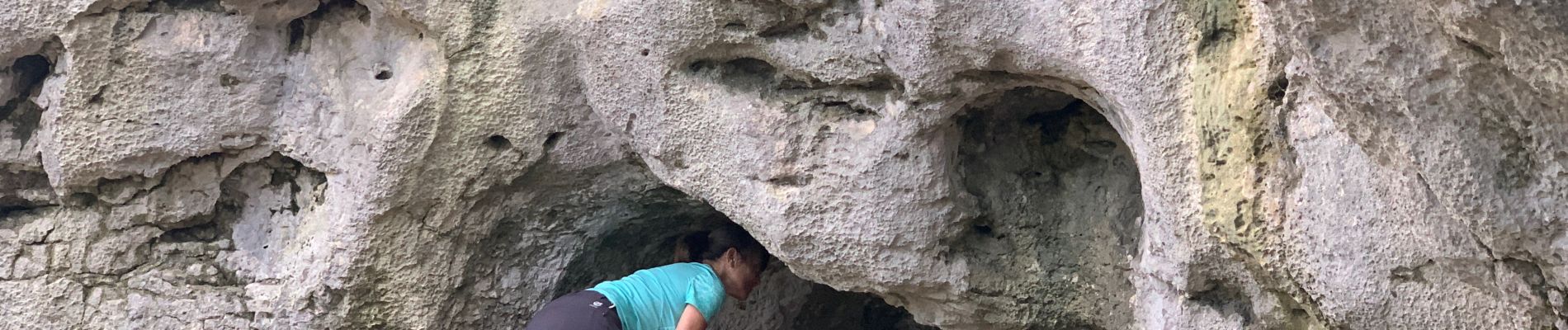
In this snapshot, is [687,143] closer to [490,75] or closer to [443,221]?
[490,75]

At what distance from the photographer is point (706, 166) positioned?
61.5 inches

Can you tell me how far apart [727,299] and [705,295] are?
1.22 feet

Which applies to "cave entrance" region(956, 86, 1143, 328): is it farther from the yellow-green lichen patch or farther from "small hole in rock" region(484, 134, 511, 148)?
"small hole in rock" region(484, 134, 511, 148)

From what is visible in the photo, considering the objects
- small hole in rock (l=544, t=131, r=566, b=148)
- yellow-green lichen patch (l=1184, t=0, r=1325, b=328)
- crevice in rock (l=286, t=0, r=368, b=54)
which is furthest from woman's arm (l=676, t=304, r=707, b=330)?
yellow-green lichen patch (l=1184, t=0, r=1325, b=328)

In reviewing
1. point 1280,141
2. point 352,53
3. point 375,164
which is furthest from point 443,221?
point 1280,141

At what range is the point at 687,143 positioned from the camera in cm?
156

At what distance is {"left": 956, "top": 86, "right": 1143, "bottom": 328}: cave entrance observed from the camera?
1542mm

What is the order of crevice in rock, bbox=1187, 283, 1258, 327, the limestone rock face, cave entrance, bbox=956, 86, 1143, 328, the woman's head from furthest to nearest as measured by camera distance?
the woman's head → cave entrance, bbox=956, 86, 1143, 328 → crevice in rock, bbox=1187, 283, 1258, 327 → the limestone rock face

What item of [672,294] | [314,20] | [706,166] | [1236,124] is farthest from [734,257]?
[1236,124]

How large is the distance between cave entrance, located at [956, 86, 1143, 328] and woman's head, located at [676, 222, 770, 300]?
0.37m

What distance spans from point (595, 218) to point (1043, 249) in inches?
26.5

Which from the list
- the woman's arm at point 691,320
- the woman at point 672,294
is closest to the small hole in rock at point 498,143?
the woman at point 672,294

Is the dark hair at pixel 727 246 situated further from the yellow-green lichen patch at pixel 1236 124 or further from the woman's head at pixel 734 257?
the yellow-green lichen patch at pixel 1236 124

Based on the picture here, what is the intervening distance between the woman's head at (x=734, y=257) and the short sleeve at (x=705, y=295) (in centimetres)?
6
